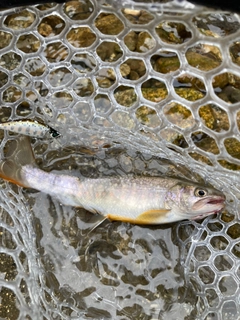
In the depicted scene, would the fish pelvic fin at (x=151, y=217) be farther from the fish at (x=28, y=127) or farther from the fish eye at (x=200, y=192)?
the fish at (x=28, y=127)

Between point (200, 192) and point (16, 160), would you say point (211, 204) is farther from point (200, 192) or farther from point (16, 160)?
point (16, 160)

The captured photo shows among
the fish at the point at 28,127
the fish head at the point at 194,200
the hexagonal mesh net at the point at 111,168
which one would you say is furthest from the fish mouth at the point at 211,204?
the fish at the point at 28,127

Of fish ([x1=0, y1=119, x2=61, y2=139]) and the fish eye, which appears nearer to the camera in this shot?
the fish eye

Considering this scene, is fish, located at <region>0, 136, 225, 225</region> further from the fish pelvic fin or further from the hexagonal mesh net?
the hexagonal mesh net

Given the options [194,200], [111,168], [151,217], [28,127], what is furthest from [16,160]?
[194,200]

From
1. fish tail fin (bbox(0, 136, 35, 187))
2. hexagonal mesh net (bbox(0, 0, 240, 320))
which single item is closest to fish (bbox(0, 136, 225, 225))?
fish tail fin (bbox(0, 136, 35, 187))

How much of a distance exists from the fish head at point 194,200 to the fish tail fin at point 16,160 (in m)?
0.77

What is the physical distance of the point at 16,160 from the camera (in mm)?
2133

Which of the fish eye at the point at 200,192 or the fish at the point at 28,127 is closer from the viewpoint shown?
the fish eye at the point at 200,192

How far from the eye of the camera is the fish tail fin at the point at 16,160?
2082 millimetres

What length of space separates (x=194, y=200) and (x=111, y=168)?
0.51 m

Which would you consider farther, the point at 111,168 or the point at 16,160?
the point at 111,168

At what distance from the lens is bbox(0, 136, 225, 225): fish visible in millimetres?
2072

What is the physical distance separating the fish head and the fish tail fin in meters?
0.77
